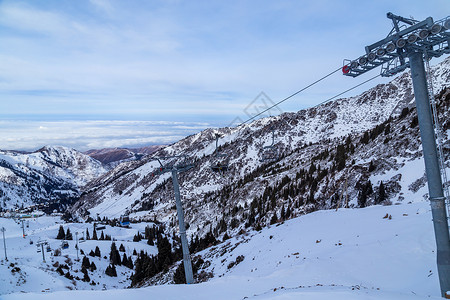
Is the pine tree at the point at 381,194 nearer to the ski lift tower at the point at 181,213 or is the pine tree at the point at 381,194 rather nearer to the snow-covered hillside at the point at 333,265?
the snow-covered hillside at the point at 333,265

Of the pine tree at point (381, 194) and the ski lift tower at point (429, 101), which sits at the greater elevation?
the ski lift tower at point (429, 101)

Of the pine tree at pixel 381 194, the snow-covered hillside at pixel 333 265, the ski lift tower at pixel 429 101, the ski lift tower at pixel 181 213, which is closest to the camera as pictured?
the ski lift tower at pixel 429 101

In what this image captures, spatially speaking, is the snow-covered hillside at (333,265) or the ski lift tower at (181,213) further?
the ski lift tower at (181,213)

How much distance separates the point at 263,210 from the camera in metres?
74.3

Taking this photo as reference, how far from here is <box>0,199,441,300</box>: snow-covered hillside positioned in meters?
12.6

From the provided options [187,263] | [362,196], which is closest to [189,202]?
[362,196]

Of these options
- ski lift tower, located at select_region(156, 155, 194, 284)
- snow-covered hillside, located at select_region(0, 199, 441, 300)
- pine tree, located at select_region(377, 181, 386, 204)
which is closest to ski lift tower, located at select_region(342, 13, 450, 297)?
snow-covered hillside, located at select_region(0, 199, 441, 300)

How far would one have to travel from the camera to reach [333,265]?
17453mm

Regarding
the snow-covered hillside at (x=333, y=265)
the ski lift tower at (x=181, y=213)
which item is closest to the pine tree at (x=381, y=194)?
the snow-covered hillside at (x=333, y=265)

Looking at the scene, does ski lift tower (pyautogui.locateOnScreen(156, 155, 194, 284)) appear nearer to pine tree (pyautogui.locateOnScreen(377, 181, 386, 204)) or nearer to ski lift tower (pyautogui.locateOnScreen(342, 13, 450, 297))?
ski lift tower (pyautogui.locateOnScreen(342, 13, 450, 297))

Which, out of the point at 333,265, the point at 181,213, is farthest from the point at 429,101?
the point at 181,213

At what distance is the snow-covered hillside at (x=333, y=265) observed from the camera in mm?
12570

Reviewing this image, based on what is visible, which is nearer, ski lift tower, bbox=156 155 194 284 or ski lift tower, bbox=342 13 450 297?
ski lift tower, bbox=342 13 450 297

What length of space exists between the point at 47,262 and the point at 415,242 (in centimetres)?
6991
